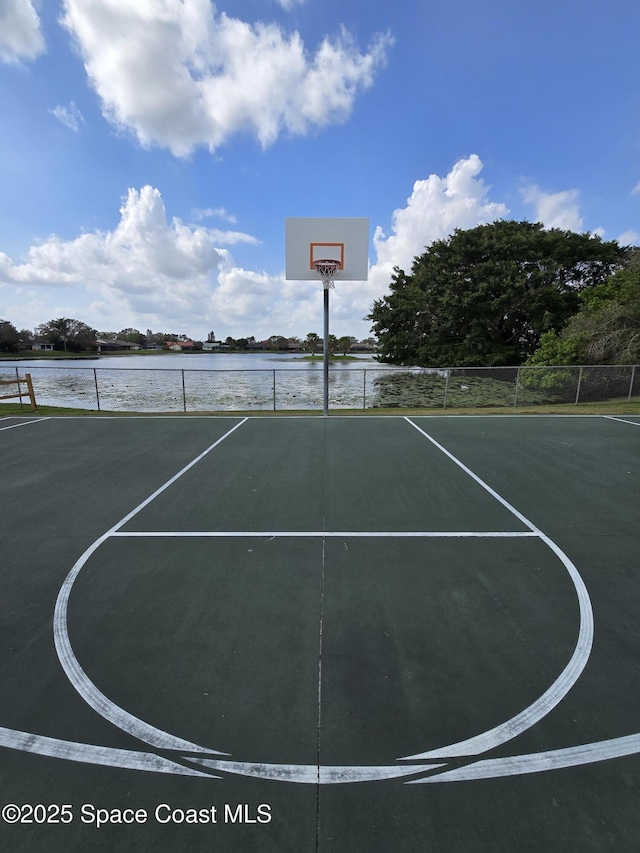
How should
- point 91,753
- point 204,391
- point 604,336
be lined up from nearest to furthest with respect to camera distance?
point 91,753, point 604,336, point 204,391

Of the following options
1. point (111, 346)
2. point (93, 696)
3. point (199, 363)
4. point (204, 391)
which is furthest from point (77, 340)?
point (93, 696)

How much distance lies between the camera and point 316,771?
182 centimetres

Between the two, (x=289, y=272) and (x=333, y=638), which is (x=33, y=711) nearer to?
(x=333, y=638)

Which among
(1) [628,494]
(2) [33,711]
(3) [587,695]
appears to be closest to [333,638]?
(3) [587,695]

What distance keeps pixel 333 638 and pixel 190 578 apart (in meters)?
1.40

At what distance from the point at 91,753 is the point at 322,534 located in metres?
A: 2.58

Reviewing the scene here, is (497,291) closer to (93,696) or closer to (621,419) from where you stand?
(621,419)

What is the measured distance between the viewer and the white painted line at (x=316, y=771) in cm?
179

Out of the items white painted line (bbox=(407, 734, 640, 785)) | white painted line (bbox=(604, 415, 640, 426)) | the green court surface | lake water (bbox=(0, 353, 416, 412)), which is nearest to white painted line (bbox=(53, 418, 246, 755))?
the green court surface

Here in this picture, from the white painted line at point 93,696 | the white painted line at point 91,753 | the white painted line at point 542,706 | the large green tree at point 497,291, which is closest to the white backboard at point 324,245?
the white painted line at point 93,696

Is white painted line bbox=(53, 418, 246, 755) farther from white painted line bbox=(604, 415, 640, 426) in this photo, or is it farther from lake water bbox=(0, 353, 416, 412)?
white painted line bbox=(604, 415, 640, 426)

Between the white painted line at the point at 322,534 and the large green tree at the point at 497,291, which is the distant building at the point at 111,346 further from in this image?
the white painted line at the point at 322,534

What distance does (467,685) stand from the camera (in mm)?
2299

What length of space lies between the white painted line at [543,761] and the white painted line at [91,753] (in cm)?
109
